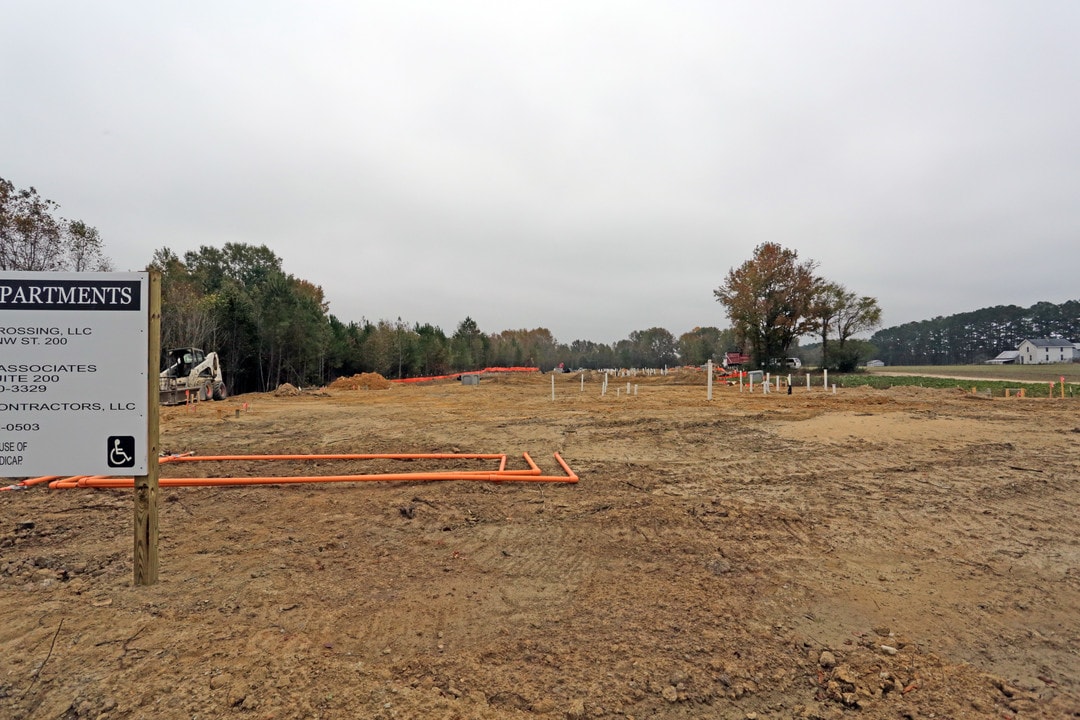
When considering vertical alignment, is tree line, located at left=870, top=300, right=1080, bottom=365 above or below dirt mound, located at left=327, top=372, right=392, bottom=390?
above

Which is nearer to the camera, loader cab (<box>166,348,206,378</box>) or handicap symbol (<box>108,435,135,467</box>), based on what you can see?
handicap symbol (<box>108,435,135,467</box>)

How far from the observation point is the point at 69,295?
3246 millimetres

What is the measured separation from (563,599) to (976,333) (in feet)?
502

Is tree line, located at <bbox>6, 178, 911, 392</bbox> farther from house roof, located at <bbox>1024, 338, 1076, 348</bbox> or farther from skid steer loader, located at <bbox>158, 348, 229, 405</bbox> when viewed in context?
house roof, located at <bbox>1024, 338, 1076, 348</bbox>

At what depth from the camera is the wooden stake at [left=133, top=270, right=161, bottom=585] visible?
3285 millimetres

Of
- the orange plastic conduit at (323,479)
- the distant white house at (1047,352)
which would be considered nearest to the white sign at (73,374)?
the orange plastic conduit at (323,479)

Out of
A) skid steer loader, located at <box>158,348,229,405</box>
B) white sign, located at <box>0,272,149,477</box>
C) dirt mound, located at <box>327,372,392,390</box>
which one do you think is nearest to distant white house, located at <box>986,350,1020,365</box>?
dirt mound, located at <box>327,372,392,390</box>

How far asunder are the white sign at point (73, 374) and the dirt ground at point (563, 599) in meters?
1.08

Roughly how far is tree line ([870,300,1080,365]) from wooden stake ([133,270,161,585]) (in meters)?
129

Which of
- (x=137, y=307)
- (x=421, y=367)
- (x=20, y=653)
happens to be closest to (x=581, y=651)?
(x=20, y=653)

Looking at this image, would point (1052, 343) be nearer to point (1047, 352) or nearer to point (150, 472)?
point (1047, 352)

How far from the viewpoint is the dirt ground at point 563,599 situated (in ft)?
8.38

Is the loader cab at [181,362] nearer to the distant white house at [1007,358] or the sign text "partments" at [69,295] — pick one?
the sign text "partments" at [69,295]

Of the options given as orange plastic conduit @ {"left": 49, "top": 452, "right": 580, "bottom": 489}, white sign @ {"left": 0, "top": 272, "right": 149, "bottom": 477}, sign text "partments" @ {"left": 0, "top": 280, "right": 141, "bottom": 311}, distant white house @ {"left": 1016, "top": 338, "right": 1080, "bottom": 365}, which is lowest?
orange plastic conduit @ {"left": 49, "top": 452, "right": 580, "bottom": 489}
